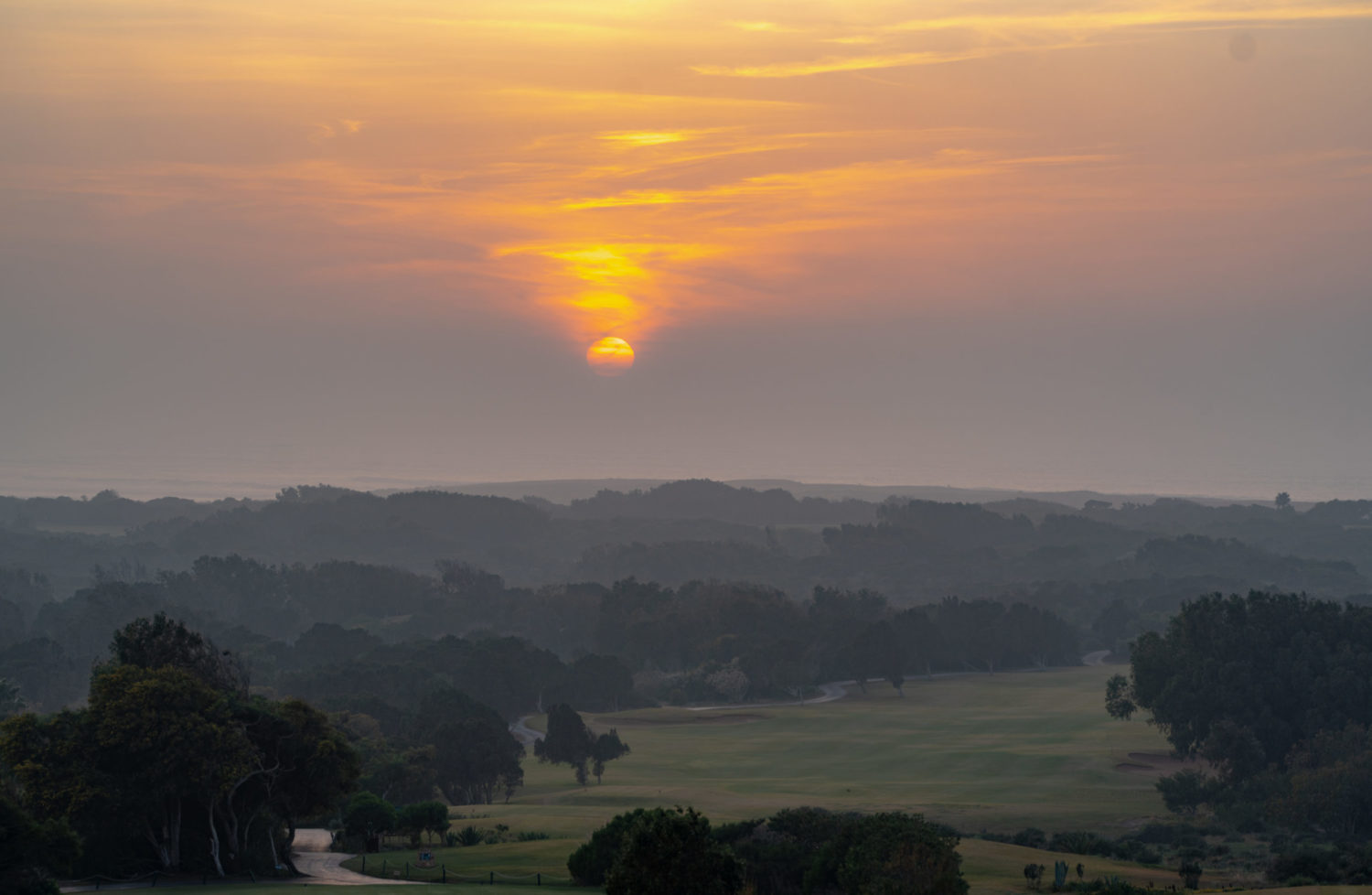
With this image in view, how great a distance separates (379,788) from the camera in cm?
7719

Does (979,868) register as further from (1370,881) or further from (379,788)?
(379,788)

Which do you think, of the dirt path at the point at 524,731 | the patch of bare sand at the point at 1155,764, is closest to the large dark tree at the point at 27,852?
the patch of bare sand at the point at 1155,764

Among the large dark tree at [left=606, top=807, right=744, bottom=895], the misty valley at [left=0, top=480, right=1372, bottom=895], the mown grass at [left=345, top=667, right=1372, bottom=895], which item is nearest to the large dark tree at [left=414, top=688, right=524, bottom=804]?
the misty valley at [left=0, top=480, right=1372, bottom=895]

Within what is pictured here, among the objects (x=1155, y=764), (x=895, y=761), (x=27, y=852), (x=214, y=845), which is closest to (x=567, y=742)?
(x=895, y=761)

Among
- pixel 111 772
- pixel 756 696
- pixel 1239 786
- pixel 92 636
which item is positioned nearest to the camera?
pixel 111 772

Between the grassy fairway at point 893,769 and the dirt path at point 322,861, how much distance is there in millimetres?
3895

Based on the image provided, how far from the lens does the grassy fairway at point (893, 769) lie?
68625 mm

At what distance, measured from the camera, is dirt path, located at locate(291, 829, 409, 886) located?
5106 centimetres

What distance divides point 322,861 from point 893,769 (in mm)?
58573

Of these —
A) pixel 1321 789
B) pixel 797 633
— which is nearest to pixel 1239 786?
pixel 1321 789

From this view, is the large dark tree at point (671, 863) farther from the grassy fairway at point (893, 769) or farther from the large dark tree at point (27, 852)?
the large dark tree at point (27, 852)

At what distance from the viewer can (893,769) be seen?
10706 centimetres

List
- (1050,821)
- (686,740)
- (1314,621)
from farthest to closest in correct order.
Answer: (686,740) < (1314,621) < (1050,821)

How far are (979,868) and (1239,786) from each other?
44507 mm
